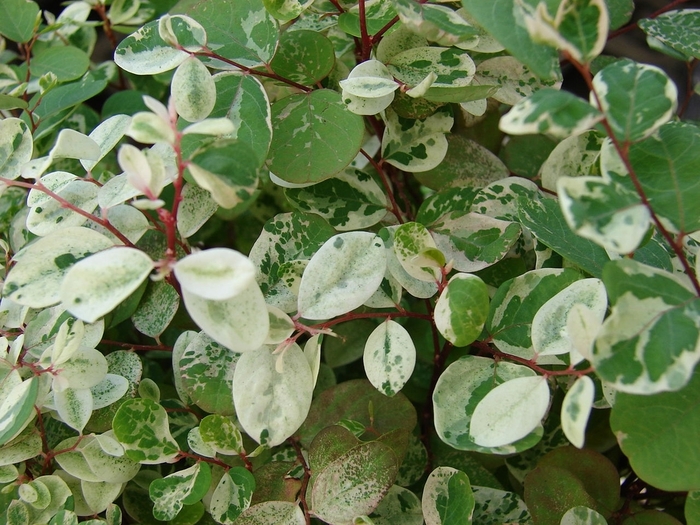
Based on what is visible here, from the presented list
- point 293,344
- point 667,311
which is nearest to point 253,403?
point 293,344

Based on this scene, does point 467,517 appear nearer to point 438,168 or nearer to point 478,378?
point 478,378

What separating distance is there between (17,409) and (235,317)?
22 centimetres

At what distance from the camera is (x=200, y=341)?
0.56m

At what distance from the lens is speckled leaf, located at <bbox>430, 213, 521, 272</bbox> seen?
0.56 m

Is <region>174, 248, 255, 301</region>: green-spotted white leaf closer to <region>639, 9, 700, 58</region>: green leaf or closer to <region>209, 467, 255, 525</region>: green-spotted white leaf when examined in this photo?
<region>209, 467, 255, 525</region>: green-spotted white leaf

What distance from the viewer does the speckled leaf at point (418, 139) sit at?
642mm

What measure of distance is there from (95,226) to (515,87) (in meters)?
0.45

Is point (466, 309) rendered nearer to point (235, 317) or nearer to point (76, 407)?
point (235, 317)

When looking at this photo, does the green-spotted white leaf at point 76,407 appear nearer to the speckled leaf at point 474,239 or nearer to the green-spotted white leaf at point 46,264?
the green-spotted white leaf at point 46,264

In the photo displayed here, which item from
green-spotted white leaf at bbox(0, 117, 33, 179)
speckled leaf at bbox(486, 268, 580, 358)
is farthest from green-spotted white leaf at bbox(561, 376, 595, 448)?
green-spotted white leaf at bbox(0, 117, 33, 179)

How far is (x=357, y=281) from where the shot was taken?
492 millimetres

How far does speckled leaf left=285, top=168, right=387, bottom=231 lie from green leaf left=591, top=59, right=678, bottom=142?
0.29m

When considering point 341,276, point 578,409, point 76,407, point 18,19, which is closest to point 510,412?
point 578,409

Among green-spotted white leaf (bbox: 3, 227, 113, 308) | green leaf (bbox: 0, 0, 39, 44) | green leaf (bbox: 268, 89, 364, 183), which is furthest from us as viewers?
green leaf (bbox: 0, 0, 39, 44)
